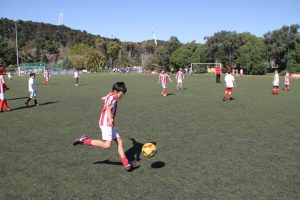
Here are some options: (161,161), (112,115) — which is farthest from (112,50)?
(112,115)

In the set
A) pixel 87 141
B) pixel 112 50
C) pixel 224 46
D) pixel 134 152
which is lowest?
pixel 134 152

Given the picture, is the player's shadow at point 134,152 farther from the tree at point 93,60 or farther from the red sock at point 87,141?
the tree at point 93,60

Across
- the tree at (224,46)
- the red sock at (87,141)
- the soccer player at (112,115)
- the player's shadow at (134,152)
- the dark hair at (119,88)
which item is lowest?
the player's shadow at (134,152)

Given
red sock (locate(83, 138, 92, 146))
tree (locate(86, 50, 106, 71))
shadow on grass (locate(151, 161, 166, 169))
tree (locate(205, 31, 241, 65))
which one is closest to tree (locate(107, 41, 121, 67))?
tree (locate(86, 50, 106, 71))

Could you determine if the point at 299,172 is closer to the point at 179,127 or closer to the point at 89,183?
the point at 89,183

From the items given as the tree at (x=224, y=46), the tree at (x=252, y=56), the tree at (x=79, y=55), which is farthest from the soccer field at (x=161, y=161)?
the tree at (x=79, y=55)

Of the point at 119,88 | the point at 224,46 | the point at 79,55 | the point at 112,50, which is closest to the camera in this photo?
the point at 119,88

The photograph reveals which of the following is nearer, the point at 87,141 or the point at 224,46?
the point at 87,141

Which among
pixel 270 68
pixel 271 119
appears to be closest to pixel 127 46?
pixel 270 68

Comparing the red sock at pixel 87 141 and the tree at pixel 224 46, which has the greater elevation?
the tree at pixel 224 46

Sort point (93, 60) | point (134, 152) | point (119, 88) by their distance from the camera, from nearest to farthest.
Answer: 1. point (119, 88)
2. point (134, 152)
3. point (93, 60)

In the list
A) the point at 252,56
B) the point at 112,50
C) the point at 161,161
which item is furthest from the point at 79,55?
the point at 161,161

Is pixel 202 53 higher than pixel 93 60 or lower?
higher

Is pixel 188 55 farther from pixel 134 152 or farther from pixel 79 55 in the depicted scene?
pixel 134 152
